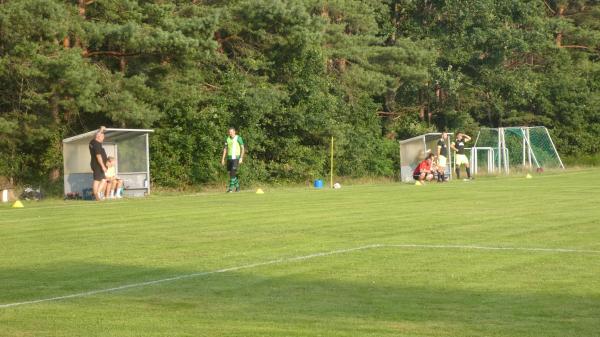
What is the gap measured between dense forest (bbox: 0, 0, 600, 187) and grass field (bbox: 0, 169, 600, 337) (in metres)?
14.0

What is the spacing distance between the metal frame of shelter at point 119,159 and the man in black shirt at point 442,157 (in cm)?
1297

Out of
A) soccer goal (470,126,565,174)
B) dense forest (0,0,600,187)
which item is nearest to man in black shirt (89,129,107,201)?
dense forest (0,0,600,187)

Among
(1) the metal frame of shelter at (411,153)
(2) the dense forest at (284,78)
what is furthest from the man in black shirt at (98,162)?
(1) the metal frame of shelter at (411,153)

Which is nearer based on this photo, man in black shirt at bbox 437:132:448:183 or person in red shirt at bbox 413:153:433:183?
person in red shirt at bbox 413:153:433:183

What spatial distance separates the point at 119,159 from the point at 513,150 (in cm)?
2753

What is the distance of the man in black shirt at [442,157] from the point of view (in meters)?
42.1

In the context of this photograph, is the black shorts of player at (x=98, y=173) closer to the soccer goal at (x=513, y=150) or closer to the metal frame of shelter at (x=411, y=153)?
the metal frame of shelter at (x=411, y=153)

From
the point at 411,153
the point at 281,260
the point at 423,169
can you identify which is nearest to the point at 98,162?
the point at 423,169

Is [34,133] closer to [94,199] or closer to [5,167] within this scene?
[5,167]

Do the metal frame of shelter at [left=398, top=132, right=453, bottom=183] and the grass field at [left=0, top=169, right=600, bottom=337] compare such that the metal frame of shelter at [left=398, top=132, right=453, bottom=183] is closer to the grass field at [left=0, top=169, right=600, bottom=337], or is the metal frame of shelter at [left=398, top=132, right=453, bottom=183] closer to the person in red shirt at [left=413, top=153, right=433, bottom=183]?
the person in red shirt at [left=413, top=153, right=433, bottom=183]

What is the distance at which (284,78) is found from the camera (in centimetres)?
4509

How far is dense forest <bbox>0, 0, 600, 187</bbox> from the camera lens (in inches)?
1390

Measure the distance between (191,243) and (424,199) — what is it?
11710 mm

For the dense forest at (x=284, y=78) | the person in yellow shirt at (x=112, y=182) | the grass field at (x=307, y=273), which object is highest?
the dense forest at (x=284, y=78)
